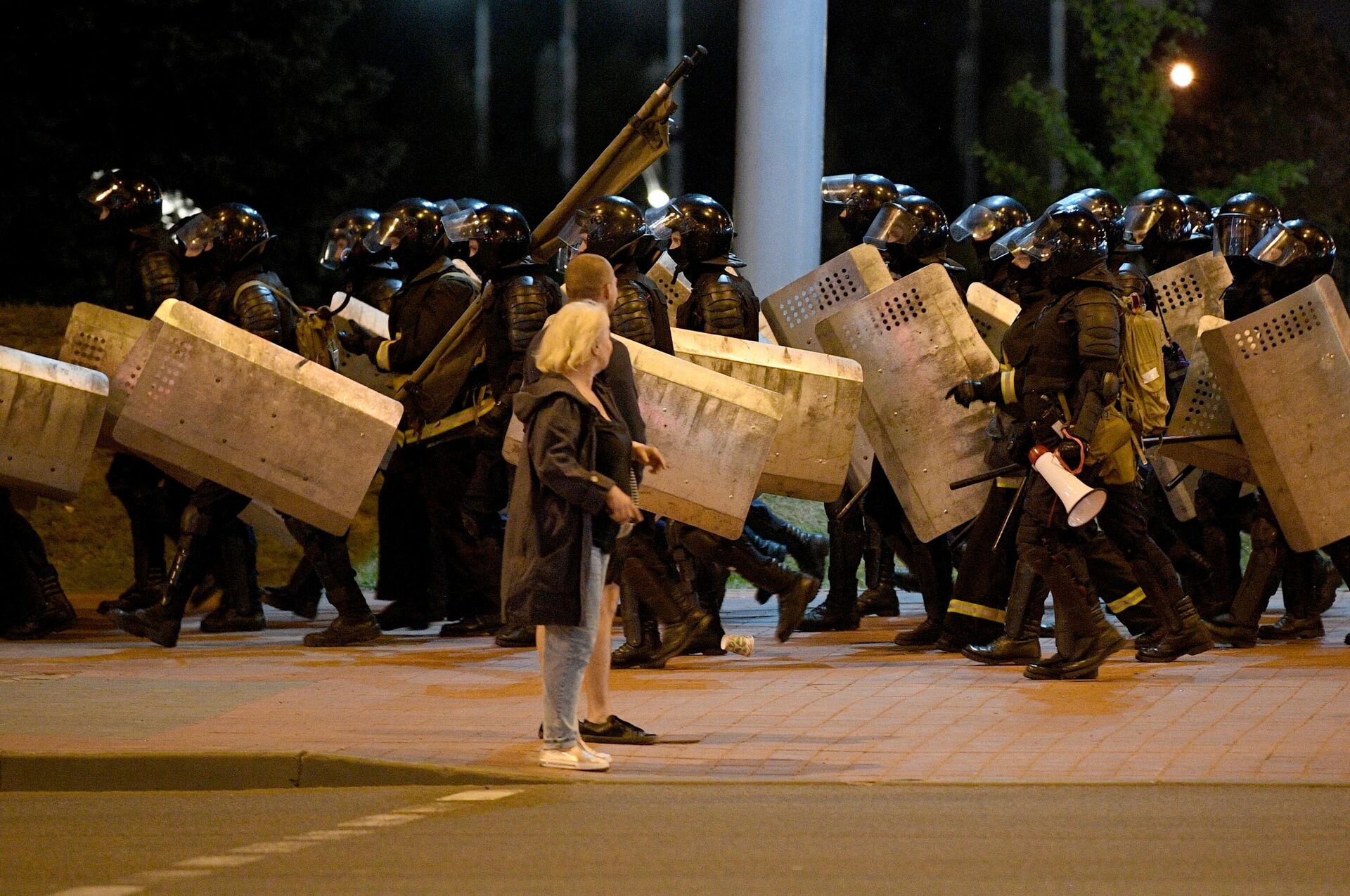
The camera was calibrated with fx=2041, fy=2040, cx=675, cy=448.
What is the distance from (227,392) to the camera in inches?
395

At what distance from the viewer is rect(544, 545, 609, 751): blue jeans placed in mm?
6703

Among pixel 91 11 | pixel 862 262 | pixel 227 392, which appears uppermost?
pixel 91 11

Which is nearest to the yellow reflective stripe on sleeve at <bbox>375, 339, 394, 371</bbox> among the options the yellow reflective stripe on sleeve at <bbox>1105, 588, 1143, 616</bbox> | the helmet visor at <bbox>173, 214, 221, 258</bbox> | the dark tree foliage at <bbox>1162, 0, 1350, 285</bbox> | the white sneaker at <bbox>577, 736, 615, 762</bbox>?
the helmet visor at <bbox>173, 214, 221, 258</bbox>

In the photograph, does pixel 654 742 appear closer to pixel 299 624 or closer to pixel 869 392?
pixel 869 392

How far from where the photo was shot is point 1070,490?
8375 millimetres

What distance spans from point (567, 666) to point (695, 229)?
3.92 metres

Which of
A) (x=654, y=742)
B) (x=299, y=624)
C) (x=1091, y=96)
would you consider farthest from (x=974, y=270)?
(x=654, y=742)

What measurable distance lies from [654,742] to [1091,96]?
1799cm

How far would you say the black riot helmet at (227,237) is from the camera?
35.9 feet

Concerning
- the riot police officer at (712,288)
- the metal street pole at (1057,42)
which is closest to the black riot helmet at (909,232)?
the riot police officer at (712,288)

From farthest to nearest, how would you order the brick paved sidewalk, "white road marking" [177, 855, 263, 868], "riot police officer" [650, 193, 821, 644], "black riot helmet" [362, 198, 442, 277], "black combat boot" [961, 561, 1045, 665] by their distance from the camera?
"black riot helmet" [362, 198, 442, 277] → "riot police officer" [650, 193, 821, 644] → "black combat boot" [961, 561, 1045, 665] → the brick paved sidewalk → "white road marking" [177, 855, 263, 868]

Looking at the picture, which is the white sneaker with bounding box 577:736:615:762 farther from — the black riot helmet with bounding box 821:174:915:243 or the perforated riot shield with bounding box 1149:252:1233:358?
the perforated riot shield with bounding box 1149:252:1233:358

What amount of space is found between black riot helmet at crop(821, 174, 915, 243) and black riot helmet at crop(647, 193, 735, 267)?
1.15 m

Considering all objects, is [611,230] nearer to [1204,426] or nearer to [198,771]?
[1204,426]
